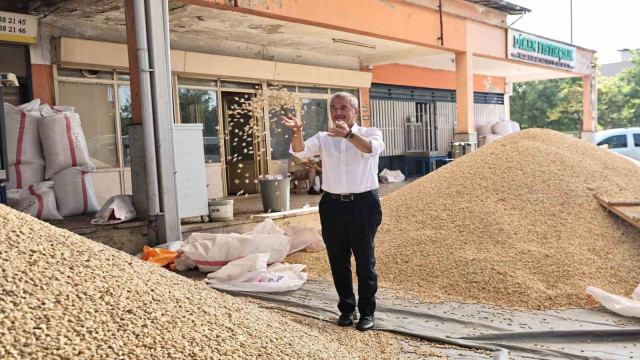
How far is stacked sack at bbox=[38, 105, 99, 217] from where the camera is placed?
19.0ft

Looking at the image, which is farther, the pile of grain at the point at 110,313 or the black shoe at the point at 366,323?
the black shoe at the point at 366,323

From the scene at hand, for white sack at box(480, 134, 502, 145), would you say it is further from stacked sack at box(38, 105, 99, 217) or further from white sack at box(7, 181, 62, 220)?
white sack at box(7, 181, 62, 220)

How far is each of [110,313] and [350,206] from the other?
1608mm

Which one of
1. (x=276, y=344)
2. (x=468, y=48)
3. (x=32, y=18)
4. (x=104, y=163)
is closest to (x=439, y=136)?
(x=468, y=48)

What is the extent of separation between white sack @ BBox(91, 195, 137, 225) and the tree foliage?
2358 centimetres

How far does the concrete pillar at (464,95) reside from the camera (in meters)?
10.0

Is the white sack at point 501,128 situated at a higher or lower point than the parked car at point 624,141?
higher

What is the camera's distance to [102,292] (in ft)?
6.87

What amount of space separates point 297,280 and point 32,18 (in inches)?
194

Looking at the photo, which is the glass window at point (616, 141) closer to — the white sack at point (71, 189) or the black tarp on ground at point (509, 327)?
the black tarp on ground at point (509, 327)

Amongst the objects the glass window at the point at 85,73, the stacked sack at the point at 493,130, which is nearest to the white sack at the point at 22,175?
the glass window at the point at 85,73

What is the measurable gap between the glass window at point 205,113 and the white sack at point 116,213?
132 inches

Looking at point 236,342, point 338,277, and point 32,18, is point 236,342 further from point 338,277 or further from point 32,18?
point 32,18

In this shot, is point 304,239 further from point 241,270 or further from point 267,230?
point 241,270
